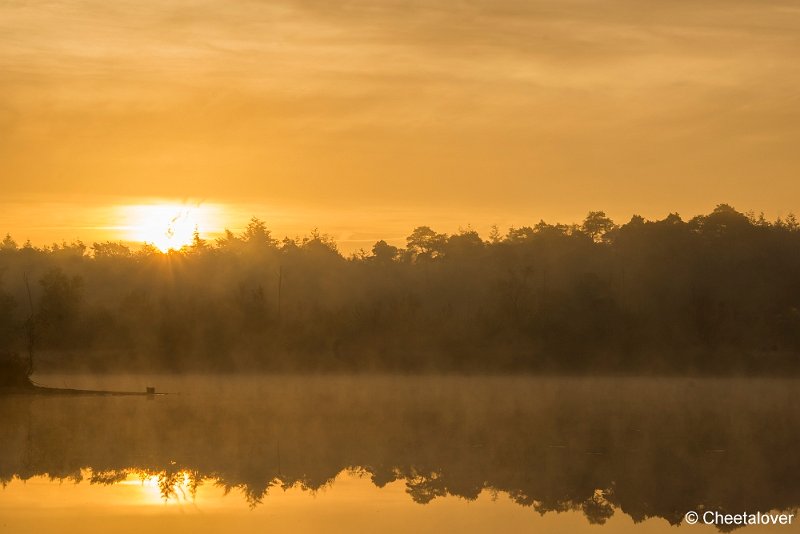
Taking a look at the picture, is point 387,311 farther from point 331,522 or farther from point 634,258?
point 331,522

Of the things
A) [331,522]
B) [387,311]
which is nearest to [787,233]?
[387,311]

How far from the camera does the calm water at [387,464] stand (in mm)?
19300

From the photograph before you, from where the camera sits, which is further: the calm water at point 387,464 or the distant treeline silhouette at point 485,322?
the distant treeline silhouette at point 485,322

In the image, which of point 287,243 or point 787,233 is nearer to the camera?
point 787,233

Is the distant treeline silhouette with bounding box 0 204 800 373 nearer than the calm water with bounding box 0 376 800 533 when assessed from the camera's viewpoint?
No

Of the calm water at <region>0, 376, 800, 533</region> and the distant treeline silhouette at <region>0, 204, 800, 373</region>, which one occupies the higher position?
the distant treeline silhouette at <region>0, 204, 800, 373</region>

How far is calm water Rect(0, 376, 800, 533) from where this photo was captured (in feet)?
63.3

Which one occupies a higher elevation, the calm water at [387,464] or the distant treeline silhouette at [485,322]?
the distant treeline silhouette at [485,322]

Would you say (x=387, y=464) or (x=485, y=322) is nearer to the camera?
(x=387, y=464)

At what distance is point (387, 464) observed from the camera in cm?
2516

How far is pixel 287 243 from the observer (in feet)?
338

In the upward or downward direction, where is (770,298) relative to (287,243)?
downward

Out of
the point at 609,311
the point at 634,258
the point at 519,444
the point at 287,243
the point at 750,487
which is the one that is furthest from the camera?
the point at 287,243

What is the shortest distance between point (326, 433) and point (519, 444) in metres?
5.01
